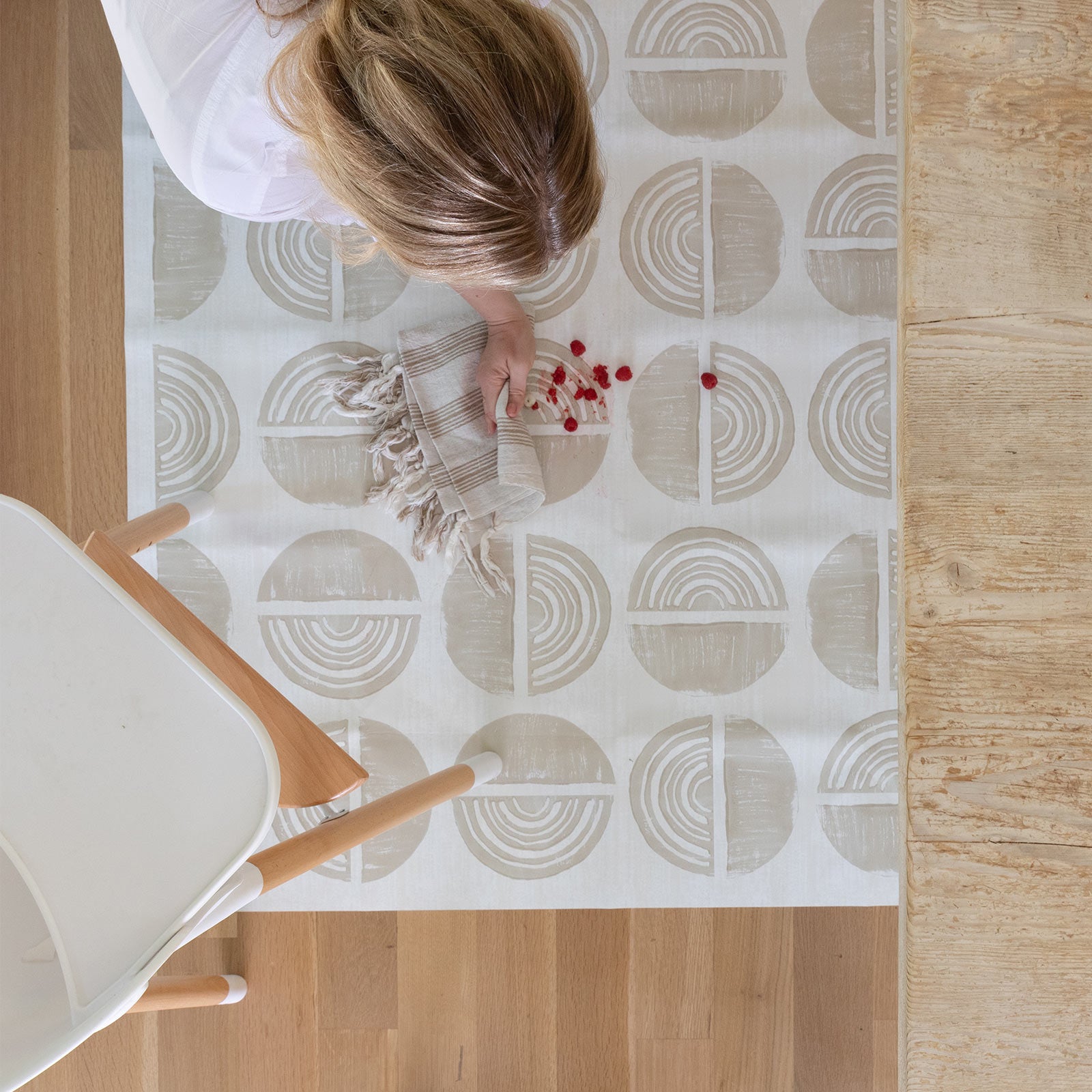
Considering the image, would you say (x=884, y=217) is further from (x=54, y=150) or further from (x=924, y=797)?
(x=54, y=150)

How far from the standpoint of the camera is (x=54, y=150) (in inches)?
46.3

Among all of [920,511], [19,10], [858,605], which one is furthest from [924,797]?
[19,10]

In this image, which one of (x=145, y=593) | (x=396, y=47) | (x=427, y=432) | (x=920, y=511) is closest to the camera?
(x=396, y=47)

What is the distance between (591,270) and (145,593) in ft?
2.20

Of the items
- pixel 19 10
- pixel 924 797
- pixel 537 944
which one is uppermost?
pixel 19 10

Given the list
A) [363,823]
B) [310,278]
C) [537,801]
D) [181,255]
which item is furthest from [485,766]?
[181,255]

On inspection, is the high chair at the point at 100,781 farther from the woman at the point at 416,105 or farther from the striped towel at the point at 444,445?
the striped towel at the point at 444,445

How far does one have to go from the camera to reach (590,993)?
1164 millimetres

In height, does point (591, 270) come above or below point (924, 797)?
above

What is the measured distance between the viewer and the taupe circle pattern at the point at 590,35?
115 cm

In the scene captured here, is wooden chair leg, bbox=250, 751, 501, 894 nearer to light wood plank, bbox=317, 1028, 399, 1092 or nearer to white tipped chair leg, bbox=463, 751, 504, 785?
white tipped chair leg, bbox=463, 751, 504, 785

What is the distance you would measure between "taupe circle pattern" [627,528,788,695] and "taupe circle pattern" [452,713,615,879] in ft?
0.48

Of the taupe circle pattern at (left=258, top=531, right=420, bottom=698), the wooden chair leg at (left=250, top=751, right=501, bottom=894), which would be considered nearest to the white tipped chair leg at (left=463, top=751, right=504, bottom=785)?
the wooden chair leg at (left=250, top=751, right=501, bottom=894)

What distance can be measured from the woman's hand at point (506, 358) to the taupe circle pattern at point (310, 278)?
0.14 meters
